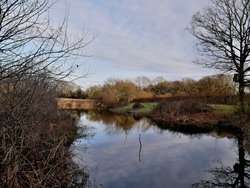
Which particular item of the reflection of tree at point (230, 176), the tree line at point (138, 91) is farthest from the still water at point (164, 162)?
the tree line at point (138, 91)

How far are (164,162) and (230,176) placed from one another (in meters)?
2.60

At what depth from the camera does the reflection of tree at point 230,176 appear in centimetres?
773

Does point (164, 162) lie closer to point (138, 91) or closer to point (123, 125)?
point (123, 125)

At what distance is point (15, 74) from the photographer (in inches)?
164

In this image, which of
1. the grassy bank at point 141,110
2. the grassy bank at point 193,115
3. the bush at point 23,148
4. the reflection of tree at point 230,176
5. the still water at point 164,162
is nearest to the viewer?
the bush at point 23,148

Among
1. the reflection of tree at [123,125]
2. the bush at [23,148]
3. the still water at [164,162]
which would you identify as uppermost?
the bush at [23,148]

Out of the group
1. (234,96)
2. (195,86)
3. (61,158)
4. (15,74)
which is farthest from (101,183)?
(195,86)

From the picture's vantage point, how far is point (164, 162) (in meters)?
10.3

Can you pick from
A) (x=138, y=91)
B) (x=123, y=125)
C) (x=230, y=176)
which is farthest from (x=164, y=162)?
(x=138, y=91)

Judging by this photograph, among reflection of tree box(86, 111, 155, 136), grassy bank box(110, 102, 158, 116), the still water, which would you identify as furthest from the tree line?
the still water

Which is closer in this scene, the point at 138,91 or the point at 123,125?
the point at 123,125

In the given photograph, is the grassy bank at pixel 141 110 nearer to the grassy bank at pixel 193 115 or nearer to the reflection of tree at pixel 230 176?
the grassy bank at pixel 193 115

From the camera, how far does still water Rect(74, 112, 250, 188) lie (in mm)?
7996

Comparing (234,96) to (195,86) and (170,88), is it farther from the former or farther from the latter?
(170,88)
